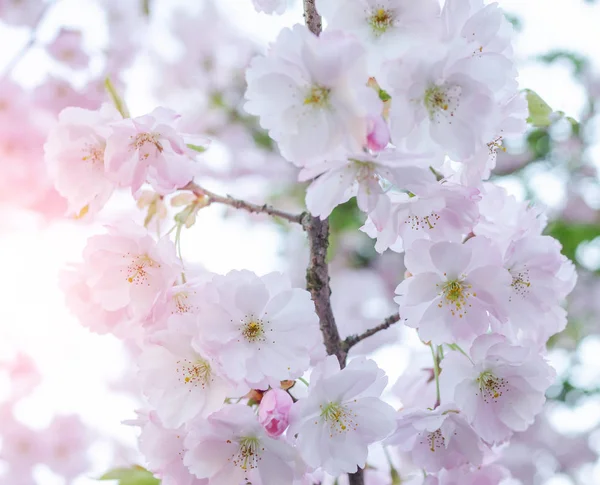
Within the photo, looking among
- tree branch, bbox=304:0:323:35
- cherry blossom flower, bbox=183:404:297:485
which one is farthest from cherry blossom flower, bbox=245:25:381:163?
cherry blossom flower, bbox=183:404:297:485

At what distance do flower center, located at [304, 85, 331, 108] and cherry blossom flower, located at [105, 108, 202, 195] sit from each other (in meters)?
0.25

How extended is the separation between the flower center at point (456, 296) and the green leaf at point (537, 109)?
416 mm

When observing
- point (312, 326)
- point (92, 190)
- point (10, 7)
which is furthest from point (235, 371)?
point (10, 7)

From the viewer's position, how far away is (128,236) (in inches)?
38.4

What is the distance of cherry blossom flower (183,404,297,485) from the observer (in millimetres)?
850

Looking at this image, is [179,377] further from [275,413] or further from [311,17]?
[311,17]

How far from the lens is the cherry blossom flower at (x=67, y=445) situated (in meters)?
2.53

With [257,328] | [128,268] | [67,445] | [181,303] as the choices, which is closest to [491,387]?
[257,328]

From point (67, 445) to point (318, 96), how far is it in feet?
7.35

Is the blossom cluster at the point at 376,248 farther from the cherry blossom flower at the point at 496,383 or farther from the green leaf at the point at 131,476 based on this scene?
the green leaf at the point at 131,476

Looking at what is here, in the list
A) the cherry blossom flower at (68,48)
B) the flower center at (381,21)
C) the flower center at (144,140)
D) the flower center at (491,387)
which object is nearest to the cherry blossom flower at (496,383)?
the flower center at (491,387)

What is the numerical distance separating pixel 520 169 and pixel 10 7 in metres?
2.11

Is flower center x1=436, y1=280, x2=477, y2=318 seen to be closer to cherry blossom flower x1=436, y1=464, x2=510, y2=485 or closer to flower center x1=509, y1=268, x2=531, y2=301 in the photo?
flower center x1=509, y1=268, x2=531, y2=301

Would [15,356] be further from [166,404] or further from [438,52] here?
[438,52]
